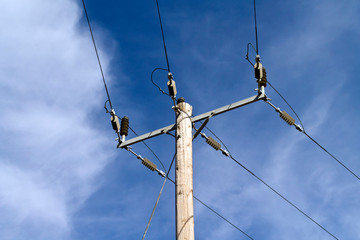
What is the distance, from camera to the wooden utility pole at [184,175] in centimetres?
Result: 655

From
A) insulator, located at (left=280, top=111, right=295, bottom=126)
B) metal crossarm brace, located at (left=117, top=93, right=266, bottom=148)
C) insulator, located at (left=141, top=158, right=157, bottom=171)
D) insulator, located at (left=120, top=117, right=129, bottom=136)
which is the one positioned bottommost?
insulator, located at (left=141, top=158, right=157, bottom=171)

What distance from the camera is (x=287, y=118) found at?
9203 millimetres

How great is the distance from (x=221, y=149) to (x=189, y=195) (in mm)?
2362

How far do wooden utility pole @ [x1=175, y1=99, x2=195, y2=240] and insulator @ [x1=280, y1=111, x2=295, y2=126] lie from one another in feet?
6.97

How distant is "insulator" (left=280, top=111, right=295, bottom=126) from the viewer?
29.9 ft

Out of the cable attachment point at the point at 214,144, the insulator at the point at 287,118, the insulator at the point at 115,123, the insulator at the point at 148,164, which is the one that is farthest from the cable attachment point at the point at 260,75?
the insulator at the point at 115,123

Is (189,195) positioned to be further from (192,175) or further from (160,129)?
(160,129)

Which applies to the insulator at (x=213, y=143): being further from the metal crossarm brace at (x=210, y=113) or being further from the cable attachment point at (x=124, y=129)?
the cable attachment point at (x=124, y=129)

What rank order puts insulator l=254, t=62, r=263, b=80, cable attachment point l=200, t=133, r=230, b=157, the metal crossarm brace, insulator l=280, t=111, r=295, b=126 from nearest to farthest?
the metal crossarm brace → insulator l=254, t=62, r=263, b=80 → cable attachment point l=200, t=133, r=230, b=157 → insulator l=280, t=111, r=295, b=126

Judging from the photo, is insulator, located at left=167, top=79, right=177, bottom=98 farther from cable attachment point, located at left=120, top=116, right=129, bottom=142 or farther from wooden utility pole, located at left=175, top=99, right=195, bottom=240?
cable attachment point, located at left=120, top=116, right=129, bottom=142

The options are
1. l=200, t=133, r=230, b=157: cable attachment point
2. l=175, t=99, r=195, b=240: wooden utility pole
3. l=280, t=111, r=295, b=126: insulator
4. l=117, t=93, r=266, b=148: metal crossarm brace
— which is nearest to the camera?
l=175, t=99, r=195, b=240: wooden utility pole

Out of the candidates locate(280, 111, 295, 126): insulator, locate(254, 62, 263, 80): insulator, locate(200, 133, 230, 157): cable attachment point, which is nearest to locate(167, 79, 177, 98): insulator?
locate(200, 133, 230, 157): cable attachment point

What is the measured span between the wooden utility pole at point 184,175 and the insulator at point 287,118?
6.97ft

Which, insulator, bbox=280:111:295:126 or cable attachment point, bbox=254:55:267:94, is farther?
insulator, bbox=280:111:295:126
